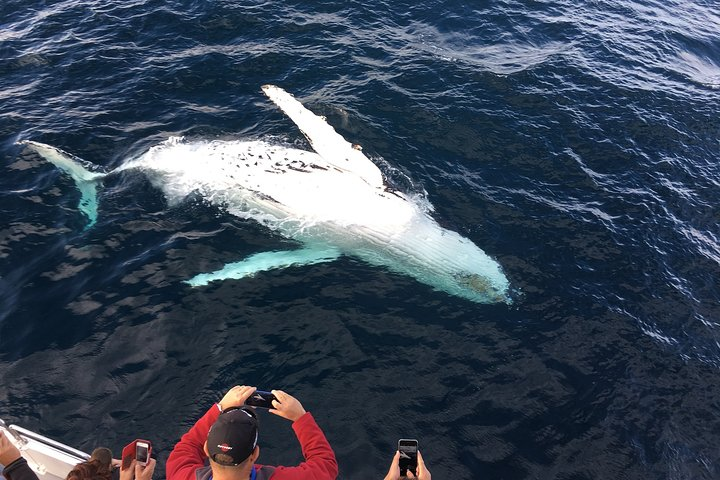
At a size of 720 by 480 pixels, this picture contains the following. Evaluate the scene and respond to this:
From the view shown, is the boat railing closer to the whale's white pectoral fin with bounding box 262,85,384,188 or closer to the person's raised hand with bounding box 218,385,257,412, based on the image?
the person's raised hand with bounding box 218,385,257,412

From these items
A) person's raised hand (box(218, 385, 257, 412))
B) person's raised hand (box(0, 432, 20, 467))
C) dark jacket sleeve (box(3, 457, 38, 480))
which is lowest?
dark jacket sleeve (box(3, 457, 38, 480))

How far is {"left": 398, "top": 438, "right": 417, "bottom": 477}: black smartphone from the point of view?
6.08 m

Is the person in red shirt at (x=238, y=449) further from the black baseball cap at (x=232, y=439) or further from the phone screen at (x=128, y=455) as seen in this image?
the phone screen at (x=128, y=455)

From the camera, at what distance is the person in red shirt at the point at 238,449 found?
527 centimetres

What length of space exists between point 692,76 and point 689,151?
7304mm

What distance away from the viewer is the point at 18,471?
6.60m

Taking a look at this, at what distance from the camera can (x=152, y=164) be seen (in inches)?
634

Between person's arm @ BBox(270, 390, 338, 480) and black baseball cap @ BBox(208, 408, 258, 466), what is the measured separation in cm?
76

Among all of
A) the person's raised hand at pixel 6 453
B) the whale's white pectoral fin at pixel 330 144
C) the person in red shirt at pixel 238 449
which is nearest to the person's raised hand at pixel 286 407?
the person in red shirt at pixel 238 449

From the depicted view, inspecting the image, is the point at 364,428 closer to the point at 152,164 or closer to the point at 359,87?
the point at 152,164

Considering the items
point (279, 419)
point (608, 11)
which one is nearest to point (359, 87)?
point (279, 419)

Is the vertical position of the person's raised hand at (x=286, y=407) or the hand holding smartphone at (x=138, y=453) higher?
the person's raised hand at (x=286, y=407)

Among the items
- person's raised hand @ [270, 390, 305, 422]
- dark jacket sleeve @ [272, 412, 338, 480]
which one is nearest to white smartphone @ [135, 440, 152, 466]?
person's raised hand @ [270, 390, 305, 422]

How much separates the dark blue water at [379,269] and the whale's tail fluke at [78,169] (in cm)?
32
